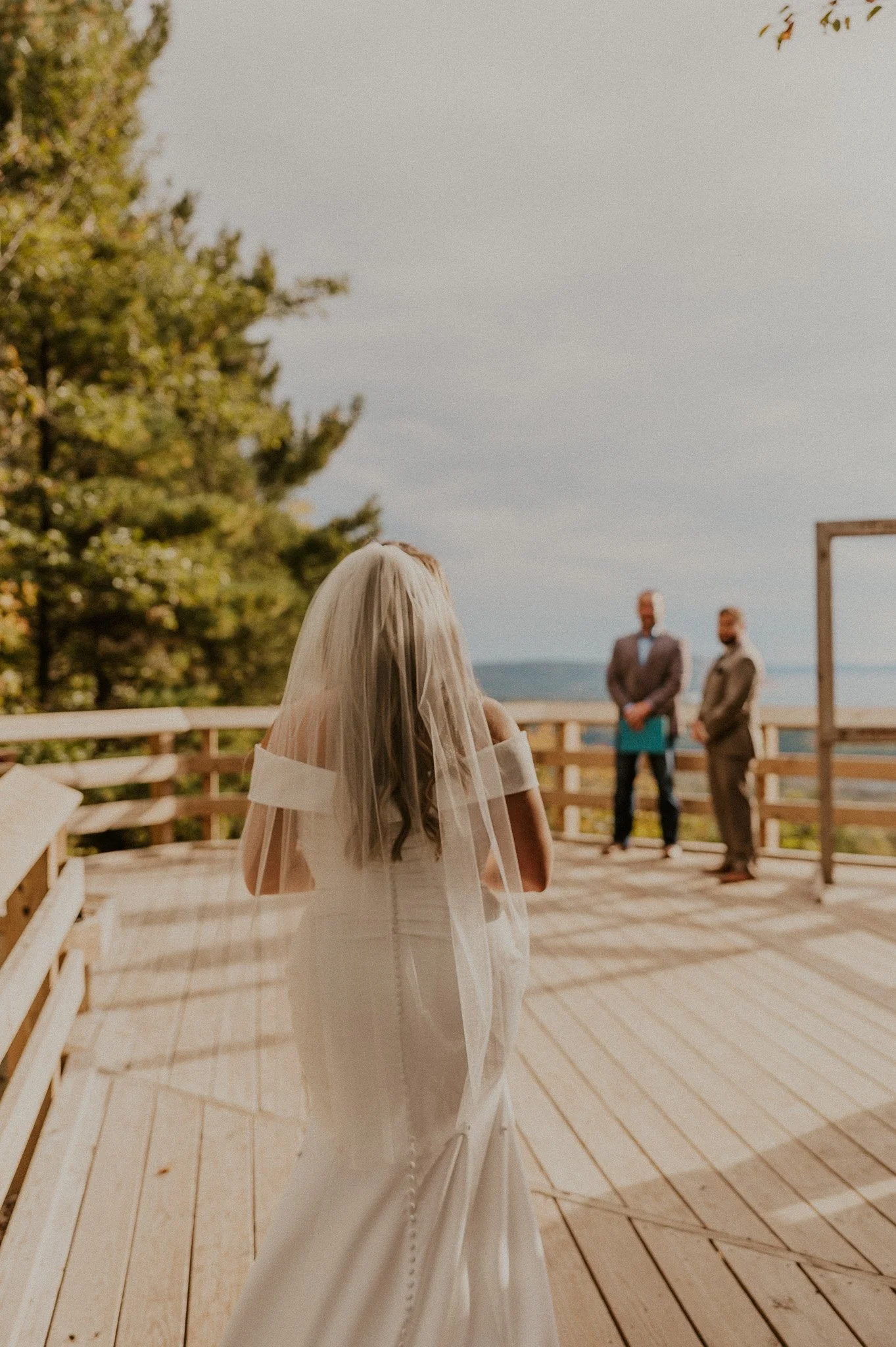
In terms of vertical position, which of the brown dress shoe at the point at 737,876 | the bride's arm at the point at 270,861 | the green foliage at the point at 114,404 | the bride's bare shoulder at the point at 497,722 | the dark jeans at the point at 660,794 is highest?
→ the green foliage at the point at 114,404

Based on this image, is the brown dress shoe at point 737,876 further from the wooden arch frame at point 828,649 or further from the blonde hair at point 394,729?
the blonde hair at point 394,729

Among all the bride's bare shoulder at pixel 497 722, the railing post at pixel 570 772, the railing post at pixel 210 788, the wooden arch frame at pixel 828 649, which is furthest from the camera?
the railing post at pixel 570 772

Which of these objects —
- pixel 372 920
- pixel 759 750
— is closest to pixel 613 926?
pixel 759 750

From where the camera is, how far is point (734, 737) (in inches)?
247

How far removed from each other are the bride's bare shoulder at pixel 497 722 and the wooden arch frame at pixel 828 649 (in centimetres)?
428

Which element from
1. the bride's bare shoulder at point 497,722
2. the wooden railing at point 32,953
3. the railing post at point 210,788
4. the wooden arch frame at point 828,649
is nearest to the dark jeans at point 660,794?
the wooden arch frame at point 828,649

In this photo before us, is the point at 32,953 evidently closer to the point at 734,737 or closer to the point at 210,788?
the point at 734,737

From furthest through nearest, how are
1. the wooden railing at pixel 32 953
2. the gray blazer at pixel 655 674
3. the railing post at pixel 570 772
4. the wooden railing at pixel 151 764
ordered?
the railing post at pixel 570 772
the gray blazer at pixel 655 674
the wooden railing at pixel 151 764
the wooden railing at pixel 32 953

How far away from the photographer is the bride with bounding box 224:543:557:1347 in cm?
161

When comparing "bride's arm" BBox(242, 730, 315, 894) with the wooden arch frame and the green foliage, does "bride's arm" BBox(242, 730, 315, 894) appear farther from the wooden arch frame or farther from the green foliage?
the green foliage

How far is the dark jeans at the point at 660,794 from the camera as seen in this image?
22.4 ft

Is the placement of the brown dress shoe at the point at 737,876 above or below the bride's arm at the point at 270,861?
below

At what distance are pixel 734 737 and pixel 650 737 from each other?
2.24ft

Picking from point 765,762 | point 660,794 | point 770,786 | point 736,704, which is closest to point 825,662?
point 736,704
